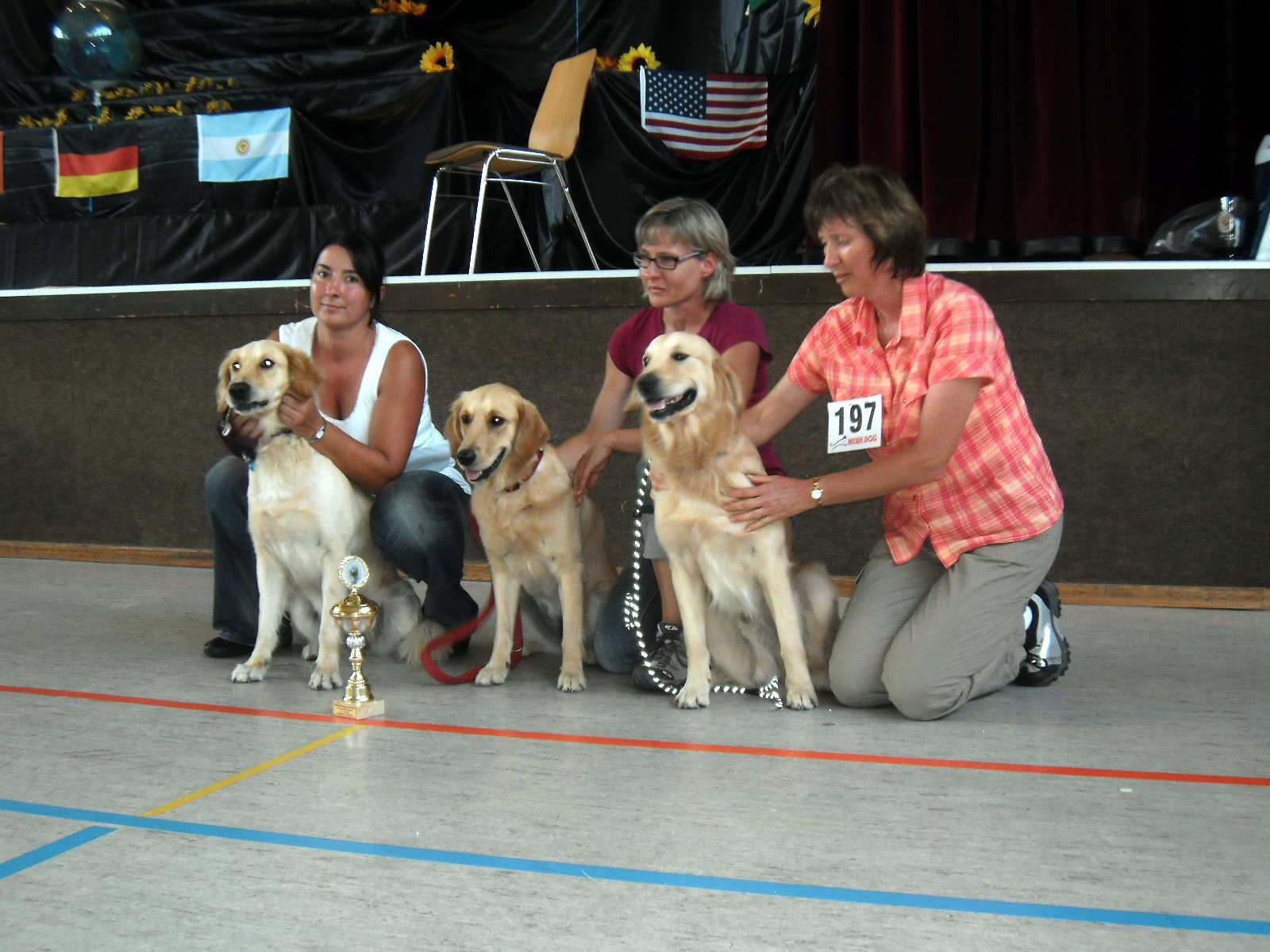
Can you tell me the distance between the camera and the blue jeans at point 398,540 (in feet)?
9.83

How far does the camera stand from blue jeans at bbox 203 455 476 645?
9.83 ft

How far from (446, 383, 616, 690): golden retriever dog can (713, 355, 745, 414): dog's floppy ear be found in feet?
1.72

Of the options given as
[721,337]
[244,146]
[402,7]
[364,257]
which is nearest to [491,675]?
[721,337]

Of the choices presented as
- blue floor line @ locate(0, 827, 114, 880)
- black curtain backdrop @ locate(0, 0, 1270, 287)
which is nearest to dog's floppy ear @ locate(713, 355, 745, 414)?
blue floor line @ locate(0, 827, 114, 880)

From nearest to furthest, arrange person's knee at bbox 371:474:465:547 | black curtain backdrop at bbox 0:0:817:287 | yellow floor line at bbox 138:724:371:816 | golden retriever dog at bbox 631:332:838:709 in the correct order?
yellow floor line at bbox 138:724:371:816 < golden retriever dog at bbox 631:332:838:709 < person's knee at bbox 371:474:465:547 < black curtain backdrop at bbox 0:0:817:287

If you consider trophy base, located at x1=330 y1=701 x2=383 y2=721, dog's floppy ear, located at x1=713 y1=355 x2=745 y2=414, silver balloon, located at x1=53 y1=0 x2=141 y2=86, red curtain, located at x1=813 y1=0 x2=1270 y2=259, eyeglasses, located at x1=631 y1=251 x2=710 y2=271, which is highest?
silver balloon, located at x1=53 y1=0 x2=141 y2=86

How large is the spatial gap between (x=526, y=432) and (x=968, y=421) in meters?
1.05

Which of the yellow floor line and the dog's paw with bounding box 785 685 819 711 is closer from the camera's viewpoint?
the yellow floor line

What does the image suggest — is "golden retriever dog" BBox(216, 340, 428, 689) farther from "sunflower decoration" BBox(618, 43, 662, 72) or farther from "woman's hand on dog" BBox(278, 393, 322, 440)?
"sunflower decoration" BBox(618, 43, 662, 72)

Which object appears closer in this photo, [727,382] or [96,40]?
[727,382]

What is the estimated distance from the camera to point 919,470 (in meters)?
2.40

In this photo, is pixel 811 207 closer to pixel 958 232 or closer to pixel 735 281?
pixel 735 281

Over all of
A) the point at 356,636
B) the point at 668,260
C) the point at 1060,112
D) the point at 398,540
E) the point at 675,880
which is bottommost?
the point at 675,880

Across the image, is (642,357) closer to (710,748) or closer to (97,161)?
(710,748)
